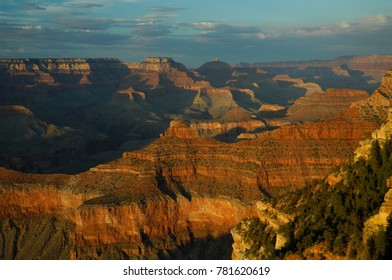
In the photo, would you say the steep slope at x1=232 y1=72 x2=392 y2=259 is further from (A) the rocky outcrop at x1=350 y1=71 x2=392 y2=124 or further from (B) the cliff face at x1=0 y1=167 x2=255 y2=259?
(A) the rocky outcrop at x1=350 y1=71 x2=392 y2=124

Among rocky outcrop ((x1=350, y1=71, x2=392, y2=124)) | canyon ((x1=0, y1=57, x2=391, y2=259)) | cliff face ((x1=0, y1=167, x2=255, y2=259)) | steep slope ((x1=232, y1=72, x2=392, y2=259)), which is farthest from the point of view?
rocky outcrop ((x1=350, y1=71, x2=392, y2=124))

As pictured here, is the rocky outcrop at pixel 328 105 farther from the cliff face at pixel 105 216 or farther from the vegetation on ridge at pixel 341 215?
the vegetation on ridge at pixel 341 215

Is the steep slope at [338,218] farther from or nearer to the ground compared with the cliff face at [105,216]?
farther from the ground

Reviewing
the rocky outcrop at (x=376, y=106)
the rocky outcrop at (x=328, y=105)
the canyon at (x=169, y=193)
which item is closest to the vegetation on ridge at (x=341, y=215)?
the canyon at (x=169, y=193)

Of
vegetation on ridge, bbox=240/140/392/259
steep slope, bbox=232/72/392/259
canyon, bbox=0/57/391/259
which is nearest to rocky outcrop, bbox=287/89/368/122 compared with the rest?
canyon, bbox=0/57/391/259

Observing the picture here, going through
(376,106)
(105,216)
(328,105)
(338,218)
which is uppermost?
(376,106)

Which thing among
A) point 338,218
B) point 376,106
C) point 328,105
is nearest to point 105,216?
point 338,218

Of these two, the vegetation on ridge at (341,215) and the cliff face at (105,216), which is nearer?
the vegetation on ridge at (341,215)

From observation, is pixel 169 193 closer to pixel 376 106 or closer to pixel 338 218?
pixel 376 106

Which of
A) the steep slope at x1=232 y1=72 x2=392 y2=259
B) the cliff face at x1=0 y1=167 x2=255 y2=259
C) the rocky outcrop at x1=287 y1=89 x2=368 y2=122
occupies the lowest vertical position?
the cliff face at x1=0 y1=167 x2=255 y2=259

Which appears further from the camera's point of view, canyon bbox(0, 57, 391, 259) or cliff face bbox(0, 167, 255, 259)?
canyon bbox(0, 57, 391, 259)

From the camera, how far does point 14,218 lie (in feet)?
295

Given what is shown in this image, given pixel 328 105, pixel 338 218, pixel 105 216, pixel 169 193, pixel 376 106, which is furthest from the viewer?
pixel 328 105

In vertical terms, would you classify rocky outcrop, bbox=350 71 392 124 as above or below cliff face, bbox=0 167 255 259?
above
